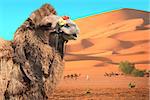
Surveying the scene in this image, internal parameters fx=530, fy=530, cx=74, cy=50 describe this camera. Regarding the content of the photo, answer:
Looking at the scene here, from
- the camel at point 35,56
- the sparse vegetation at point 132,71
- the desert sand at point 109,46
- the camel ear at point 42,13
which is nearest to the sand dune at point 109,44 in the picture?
the desert sand at point 109,46

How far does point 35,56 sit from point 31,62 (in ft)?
0.41

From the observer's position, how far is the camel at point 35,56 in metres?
8.91

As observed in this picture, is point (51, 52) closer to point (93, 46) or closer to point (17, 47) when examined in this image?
point (17, 47)

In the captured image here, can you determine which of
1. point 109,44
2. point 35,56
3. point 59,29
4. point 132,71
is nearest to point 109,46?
point 109,44

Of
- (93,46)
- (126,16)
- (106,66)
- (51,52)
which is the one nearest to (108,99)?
(51,52)

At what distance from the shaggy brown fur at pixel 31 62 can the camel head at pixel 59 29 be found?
2cm

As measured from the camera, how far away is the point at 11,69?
8961 millimetres

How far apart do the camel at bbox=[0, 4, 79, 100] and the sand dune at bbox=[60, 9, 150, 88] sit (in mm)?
28008

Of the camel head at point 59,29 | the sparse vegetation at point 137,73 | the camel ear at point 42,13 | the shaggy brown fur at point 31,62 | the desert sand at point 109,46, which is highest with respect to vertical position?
the desert sand at point 109,46

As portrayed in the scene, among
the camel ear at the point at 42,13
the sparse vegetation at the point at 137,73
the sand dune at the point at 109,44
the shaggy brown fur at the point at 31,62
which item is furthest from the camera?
the sand dune at the point at 109,44

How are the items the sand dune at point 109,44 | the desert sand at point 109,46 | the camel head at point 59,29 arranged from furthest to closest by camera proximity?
the sand dune at point 109,44
the desert sand at point 109,46
the camel head at point 59,29

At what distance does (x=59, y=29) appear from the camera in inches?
364

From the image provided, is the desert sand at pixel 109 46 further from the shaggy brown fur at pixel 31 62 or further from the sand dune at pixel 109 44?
the shaggy brown fur at pixel 31 62

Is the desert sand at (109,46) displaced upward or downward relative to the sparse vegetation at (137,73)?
upward
